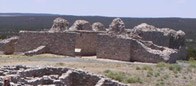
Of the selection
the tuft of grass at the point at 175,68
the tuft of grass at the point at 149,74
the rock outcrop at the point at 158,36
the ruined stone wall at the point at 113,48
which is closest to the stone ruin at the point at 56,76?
the tuft of grass at the point at 149,74

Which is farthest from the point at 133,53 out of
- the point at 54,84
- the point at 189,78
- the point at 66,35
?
the point at 54,84

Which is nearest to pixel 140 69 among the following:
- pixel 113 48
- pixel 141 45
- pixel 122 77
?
pixel 122 77

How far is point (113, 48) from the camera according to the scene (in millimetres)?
37812

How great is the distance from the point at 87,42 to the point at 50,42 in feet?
8.92

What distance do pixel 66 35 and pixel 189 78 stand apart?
11510mm

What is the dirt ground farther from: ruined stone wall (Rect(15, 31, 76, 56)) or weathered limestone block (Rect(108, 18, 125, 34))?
weathered limestone block (Rect(108, 18, 125, 34))

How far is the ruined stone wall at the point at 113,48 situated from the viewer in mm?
37281

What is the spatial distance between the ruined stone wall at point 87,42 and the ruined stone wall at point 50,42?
175 cm

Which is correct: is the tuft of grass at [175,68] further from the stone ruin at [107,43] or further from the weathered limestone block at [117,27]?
the weathered limestone block at [117,27]

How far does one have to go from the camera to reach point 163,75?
30266 mm

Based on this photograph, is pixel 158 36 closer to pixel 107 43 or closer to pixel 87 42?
pixel 107 43

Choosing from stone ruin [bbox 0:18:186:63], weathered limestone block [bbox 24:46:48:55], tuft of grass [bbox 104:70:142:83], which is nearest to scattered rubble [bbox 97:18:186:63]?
stone ruin [bbox 0:18:186:63]

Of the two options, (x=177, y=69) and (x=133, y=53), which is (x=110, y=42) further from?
(x=177, y=69)

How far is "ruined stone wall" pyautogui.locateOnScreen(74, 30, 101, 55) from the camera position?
40.8 metres
